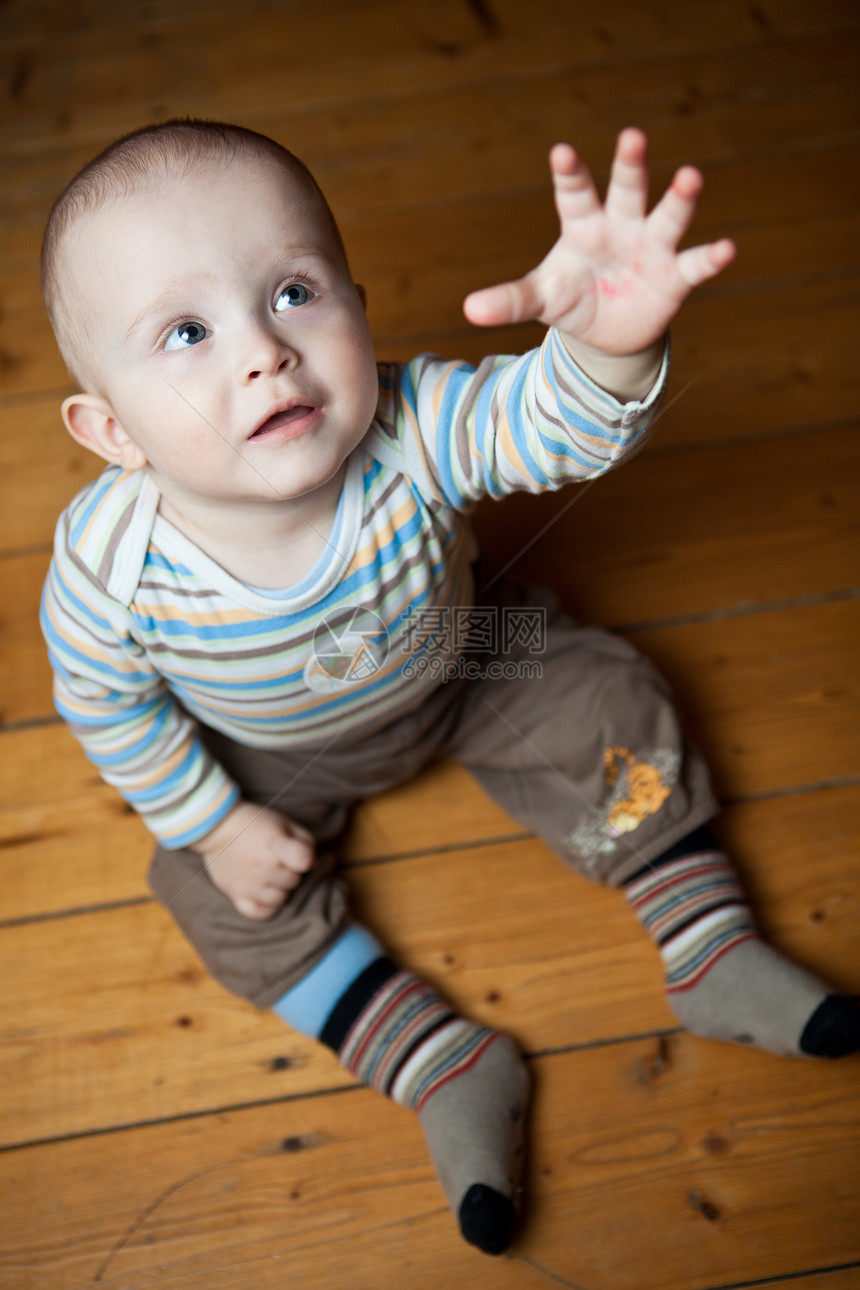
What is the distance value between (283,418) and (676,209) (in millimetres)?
239

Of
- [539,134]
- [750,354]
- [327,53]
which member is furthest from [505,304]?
[327,53]

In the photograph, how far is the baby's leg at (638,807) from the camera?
2.51 ft

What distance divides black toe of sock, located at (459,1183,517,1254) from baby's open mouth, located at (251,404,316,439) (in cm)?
50

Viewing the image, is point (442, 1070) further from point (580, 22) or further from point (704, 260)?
point (580, 22)

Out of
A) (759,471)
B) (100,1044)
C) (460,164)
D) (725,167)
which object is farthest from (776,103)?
(100,1044)

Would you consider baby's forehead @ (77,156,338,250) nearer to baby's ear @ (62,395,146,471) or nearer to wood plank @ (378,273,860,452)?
baby's ear @ (62,395,146,471)

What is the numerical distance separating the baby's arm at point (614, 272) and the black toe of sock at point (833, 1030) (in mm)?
464

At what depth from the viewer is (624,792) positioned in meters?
0.83

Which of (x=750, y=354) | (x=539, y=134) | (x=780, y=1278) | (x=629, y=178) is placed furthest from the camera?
(x=539, y=134)

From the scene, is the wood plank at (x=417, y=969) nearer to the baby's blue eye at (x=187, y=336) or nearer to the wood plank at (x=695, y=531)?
the wood plank at (x=695, y=531)

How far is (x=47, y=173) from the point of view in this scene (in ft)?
4.57

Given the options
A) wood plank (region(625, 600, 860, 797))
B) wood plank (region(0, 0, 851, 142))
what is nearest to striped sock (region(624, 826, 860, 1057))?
wood plank (region(625, 600, 860, 797))

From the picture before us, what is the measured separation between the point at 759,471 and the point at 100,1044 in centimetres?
79

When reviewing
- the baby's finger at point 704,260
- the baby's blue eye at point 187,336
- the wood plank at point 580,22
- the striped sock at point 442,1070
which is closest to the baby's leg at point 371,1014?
the striped sock at point 442,1070
